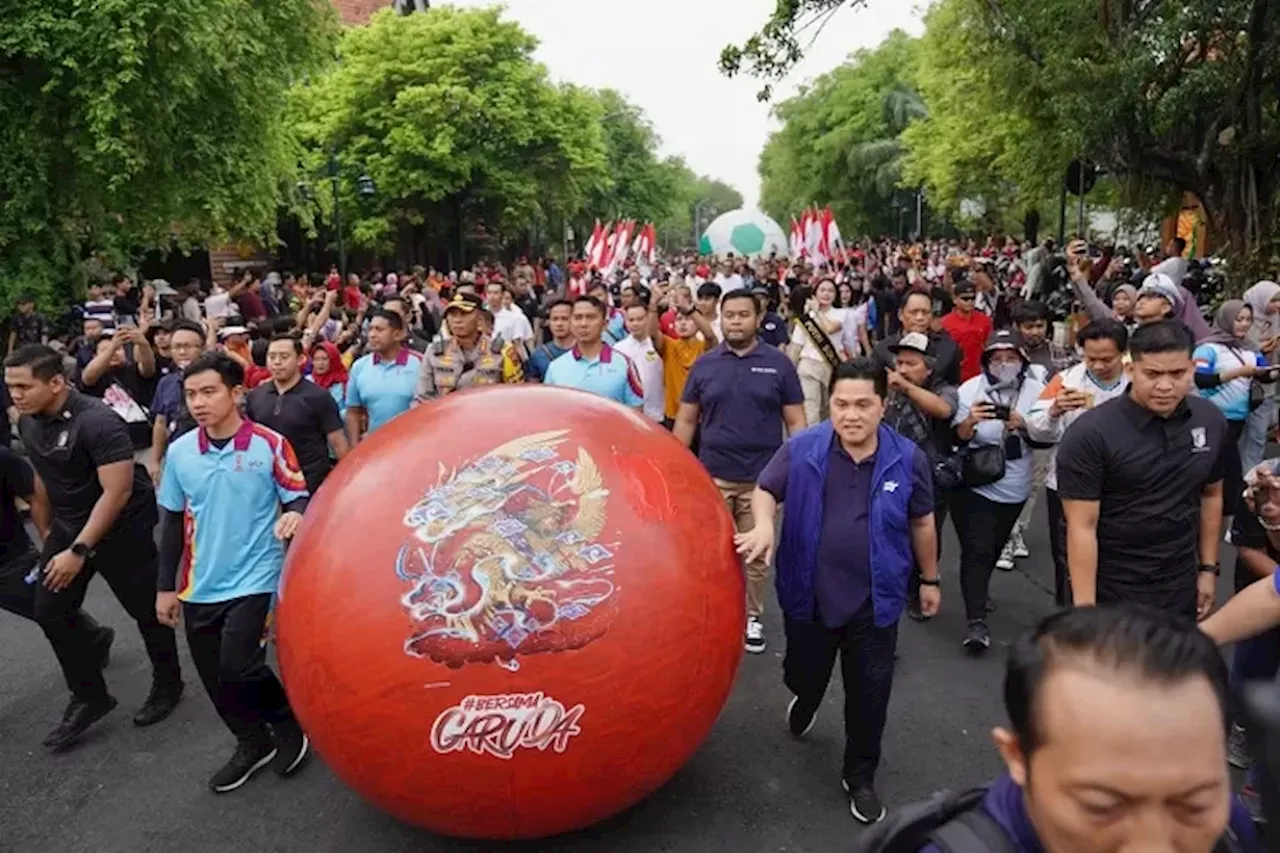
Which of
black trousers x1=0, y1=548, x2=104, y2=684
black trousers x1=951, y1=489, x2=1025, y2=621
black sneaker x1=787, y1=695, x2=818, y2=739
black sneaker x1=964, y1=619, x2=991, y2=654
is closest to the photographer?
black sneaker x1=787, y1=695, x2=818, y2=739

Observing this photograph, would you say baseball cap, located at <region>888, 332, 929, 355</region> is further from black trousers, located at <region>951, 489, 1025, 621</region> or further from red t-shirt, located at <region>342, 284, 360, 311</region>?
red t-shirt, located at <region>342, 284, 360, 311</region>

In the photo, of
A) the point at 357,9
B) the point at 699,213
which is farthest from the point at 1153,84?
the point at 699,213

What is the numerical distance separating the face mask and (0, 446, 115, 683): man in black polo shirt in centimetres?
509

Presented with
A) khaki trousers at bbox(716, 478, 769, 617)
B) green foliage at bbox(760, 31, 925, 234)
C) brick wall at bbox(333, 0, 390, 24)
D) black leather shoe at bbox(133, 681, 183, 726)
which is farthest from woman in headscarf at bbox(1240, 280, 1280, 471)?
green foliage at bbox(760, 31, 925, 234)

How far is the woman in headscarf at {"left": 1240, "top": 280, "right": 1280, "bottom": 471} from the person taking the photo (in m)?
6.88

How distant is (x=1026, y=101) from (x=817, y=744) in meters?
15.6

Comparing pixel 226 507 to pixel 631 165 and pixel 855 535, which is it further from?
pixel 631 165

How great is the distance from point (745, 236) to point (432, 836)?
35889 mm

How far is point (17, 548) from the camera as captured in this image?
4.98 meters

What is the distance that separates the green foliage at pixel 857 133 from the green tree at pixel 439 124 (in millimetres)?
22473

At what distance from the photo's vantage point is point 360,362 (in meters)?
6.48

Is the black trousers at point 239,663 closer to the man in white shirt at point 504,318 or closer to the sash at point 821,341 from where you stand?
the sash at point 821,341

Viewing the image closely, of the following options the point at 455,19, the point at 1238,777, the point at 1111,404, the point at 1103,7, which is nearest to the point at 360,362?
the point at 1111,404

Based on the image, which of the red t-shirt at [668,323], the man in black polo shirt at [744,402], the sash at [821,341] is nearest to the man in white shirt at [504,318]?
the red t-shirt at [668,323]
